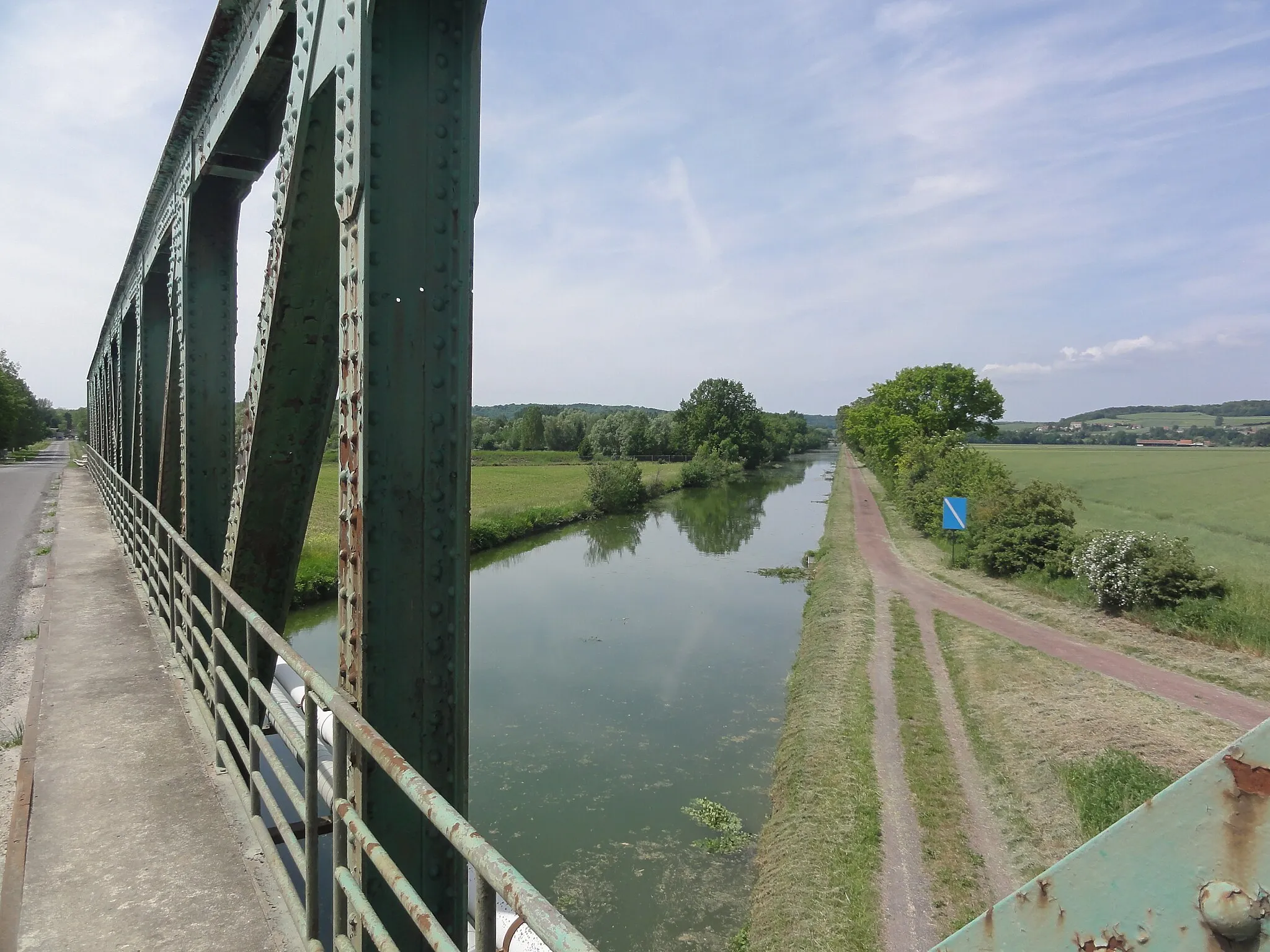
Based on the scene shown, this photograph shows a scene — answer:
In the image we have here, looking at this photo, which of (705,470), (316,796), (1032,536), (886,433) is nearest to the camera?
(316,796)

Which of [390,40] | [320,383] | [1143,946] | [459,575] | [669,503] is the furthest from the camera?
[669,503]

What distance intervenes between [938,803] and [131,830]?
8.05 metres

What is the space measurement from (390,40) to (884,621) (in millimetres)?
16660

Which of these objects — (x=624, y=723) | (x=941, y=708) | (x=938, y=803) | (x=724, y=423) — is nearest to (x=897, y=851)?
(x=938, y=803)

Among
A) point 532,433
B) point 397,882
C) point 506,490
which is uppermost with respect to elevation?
point 532,433

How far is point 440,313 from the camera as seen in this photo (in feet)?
8.12

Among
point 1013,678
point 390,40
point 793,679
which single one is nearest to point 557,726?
point 793,679

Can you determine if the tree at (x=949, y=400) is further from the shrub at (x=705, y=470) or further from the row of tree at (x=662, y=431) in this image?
the row of tree at (x=662, y=431)

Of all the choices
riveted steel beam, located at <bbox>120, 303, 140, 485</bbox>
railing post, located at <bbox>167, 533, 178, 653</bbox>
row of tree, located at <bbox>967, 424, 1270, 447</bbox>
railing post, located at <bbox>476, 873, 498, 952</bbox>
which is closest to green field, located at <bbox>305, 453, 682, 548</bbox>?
riveted steel beam, located at <bbox>120, 303, 140, 485</bbox>

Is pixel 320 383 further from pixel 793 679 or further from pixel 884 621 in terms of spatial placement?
pixel 884 621

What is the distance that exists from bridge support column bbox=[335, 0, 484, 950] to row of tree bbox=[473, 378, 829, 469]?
71413mm

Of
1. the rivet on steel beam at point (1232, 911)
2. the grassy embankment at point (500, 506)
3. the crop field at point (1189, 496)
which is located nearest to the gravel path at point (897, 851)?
the grassy embankment at point (500, 506)

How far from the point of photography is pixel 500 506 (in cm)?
3619

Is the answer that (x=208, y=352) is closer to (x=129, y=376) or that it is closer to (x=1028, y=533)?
(x=129, y=376)
